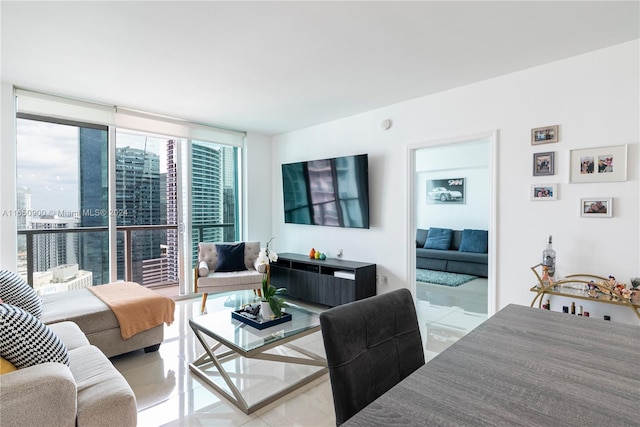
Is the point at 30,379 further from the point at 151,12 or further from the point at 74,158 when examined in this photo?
the point at 74,158

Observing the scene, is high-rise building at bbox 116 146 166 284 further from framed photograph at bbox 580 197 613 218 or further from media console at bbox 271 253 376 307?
framed photograph at bbox 580 197 613 218

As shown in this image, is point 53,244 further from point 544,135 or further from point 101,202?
point 544,135

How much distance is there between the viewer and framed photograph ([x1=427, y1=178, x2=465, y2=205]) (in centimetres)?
678

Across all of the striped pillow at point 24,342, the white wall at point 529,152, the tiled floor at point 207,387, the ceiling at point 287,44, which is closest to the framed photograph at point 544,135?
the white wall at point 529,152

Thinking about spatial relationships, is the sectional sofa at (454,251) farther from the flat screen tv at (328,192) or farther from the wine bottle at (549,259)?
the wine bottle at (549,259)

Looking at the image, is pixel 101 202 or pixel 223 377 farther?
pixel 101 202

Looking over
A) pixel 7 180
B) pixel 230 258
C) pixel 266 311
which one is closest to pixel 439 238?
pixel 230 258

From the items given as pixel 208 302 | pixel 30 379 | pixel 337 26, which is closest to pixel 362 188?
pixel 337 26

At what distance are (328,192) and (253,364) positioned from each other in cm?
248

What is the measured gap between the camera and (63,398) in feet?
4.51

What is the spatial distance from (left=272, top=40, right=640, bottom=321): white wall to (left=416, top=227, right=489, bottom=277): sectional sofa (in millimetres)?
2658

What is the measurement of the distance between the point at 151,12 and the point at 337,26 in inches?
47.2

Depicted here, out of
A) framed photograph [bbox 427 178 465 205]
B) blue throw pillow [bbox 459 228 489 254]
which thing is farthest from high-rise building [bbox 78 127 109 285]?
framed photograph [bbox 427 178 465 205]

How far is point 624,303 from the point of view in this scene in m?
2.27
